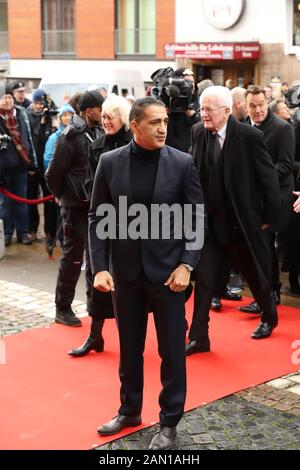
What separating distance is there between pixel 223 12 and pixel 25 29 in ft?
34.2

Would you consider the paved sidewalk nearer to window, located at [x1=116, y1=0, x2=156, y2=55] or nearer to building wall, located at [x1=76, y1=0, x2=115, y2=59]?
window, located at [x1=116, y1=0, x2=156, y2=55]

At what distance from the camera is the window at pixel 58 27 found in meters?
30.5

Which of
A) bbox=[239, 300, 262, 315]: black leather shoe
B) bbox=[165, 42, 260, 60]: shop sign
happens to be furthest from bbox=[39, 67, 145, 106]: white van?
bbox=[239, 300, 262, 315]: black leather shoe

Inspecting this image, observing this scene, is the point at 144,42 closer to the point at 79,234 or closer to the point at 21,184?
the point at 21,184

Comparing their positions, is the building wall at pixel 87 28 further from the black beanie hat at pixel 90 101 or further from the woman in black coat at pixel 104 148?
the woman in black coat at pixel 104 148

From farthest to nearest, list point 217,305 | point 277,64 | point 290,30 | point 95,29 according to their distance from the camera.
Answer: point 95,29
point 277,64
point 290,30
point 217,305

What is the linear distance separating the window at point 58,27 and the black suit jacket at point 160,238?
87.6ft

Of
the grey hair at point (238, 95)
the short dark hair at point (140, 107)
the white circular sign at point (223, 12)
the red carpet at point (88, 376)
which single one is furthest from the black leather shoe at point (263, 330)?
the white circular sign at point (223, 12)

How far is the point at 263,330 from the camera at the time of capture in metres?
6.76

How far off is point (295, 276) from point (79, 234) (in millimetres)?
2594

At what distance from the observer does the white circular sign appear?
945 inches

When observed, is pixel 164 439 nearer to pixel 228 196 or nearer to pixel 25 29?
pixel 228 196

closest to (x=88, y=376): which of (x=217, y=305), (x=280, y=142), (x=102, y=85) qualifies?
(x=217, y=305)
